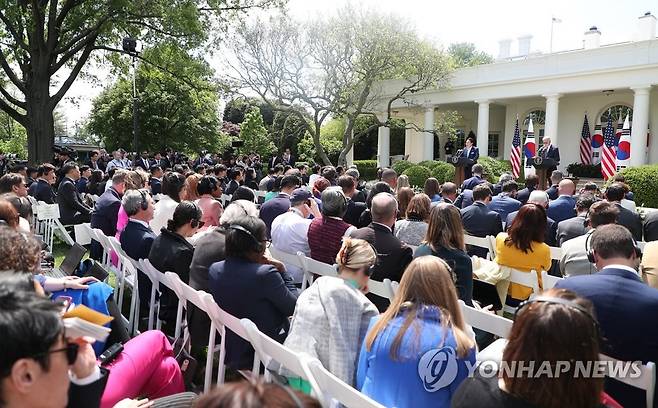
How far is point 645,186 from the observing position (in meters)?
15.9

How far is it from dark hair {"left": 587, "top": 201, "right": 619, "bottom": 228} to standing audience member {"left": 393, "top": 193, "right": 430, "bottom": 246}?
65.0 inches

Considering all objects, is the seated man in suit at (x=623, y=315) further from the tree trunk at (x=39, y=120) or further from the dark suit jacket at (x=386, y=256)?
the tree trunk at (x=39, y=120)

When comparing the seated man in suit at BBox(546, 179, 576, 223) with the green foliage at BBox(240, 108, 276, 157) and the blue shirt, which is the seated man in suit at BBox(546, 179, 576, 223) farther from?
the green foliage at BBox(240, 108, 276, 157)

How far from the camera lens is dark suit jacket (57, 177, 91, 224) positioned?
9.12 meters

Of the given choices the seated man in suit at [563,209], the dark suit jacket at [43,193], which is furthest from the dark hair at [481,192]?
the dark suit jacket at [43,193]

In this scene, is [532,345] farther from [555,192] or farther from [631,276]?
[555,192]

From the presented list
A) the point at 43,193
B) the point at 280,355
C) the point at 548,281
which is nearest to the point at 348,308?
the point at 280,355

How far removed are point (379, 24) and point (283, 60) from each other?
410 centimetres

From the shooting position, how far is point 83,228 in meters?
7.04

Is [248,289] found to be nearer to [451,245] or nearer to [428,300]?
[428,300]

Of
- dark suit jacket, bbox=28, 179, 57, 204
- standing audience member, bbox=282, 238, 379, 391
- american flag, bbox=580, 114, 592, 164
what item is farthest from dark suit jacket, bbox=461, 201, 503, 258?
american flag, bbox=580, 114, 592, 164

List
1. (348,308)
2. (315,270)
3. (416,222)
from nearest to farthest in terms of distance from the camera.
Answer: (348,308), (315,270), (416,222)

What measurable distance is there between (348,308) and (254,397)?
1.89m

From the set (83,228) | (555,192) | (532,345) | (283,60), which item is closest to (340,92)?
(283,60)
